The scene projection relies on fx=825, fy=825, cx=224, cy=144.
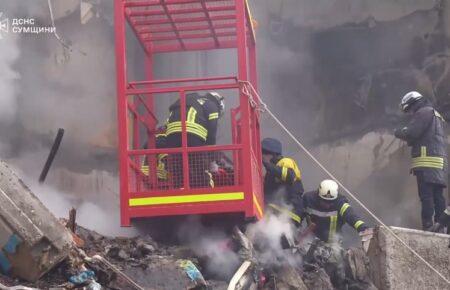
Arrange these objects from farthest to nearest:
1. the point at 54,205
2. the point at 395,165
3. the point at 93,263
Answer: the point at 395,165 < the point at 54,205 < the point at 93,263

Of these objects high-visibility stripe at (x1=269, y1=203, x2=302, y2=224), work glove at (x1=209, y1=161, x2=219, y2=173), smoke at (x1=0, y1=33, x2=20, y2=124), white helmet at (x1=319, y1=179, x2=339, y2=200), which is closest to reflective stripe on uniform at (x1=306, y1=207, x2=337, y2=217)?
white helmet at (x1=319, y1=179, x2=339, y2=200)

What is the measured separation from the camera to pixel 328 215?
969cm

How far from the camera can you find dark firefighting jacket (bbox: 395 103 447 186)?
31.0ft

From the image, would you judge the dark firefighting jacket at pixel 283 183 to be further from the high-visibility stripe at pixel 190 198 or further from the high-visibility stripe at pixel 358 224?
the high-visibility stripe at pixel 190 198

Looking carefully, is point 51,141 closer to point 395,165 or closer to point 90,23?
point 90,23

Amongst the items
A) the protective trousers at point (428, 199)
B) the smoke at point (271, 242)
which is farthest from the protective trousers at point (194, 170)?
the protective trousers at point (428, 199)

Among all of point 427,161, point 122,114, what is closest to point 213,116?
point 122,114

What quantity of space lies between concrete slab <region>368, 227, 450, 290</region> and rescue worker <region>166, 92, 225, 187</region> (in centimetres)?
226

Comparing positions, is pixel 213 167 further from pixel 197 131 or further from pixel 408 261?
pixel 408 261

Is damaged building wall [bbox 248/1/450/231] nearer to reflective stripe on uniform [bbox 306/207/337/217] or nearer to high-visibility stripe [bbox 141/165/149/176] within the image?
reflective stripe on uniform [bbox 306/207/337/217]

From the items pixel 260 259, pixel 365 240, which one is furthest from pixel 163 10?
pixel 365 240

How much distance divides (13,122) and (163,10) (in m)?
4.67

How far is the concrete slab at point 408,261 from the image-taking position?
8.83 m

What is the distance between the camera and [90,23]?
1250cm
